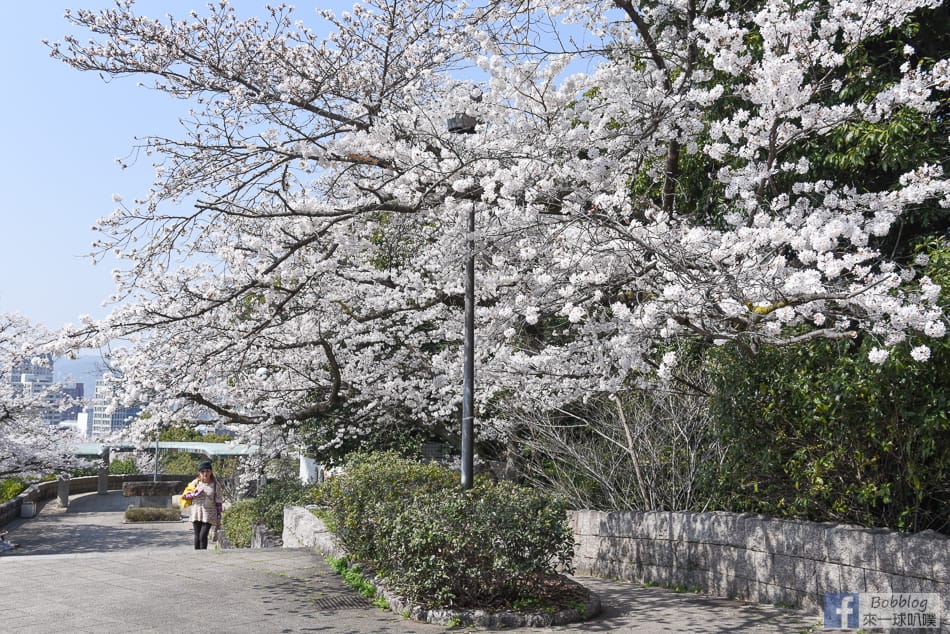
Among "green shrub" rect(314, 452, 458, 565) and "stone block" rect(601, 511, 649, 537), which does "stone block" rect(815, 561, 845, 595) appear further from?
"green shrub" rect(314, 452, 458, 565)

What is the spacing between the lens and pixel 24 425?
23234 millimetres

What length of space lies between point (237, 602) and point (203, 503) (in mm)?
4777

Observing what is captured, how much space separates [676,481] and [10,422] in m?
20.6

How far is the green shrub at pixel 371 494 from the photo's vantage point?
8.15 m

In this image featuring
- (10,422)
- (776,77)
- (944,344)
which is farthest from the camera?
(10,422)

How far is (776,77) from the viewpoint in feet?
20.6

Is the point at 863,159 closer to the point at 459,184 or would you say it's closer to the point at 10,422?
the point at 459,184

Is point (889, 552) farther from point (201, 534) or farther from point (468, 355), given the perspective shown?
point (201, 534)

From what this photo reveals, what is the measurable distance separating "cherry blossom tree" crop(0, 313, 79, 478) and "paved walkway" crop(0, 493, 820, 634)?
14.3m

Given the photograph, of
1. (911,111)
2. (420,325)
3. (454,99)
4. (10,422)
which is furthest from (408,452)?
(10,422)

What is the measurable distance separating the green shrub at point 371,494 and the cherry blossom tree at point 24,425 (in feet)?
53.2

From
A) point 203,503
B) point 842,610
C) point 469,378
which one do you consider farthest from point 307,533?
point 842,610

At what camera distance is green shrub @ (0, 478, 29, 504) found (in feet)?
82.4

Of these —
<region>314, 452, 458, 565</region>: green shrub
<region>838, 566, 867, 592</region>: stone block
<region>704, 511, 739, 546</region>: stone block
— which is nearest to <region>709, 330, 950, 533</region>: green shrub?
<region>704, 511, 739, 546</region>: stone block
